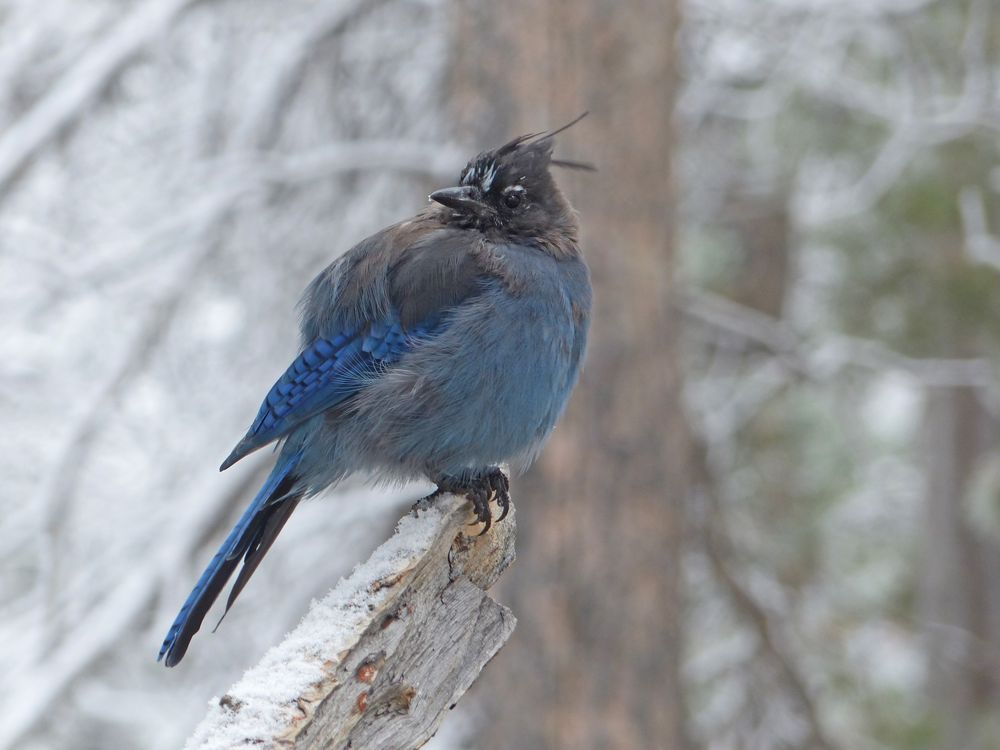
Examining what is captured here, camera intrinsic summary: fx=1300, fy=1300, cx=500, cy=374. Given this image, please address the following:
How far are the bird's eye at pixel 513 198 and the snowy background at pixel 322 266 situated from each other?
1.72 m

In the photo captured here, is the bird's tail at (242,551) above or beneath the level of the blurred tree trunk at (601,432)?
above

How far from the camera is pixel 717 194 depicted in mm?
7695

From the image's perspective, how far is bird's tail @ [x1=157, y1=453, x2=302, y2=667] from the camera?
223 centimetres

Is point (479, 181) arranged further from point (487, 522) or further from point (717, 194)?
point (717, 194)

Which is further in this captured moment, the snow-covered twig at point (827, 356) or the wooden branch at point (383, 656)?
the snow-covered twig at point (827, 356)

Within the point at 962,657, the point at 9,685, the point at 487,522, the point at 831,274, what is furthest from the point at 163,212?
the point at 962,657

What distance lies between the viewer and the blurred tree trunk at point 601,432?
4.86m

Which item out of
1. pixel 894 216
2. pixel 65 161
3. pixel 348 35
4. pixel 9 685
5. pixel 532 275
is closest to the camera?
pixel 532 275

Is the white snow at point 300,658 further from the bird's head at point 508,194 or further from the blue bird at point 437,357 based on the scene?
the bird's head at point 508,194

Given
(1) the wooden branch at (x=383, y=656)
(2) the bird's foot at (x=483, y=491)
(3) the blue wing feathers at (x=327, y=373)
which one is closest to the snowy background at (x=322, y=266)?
(3) the blue wing feathers at (x=327, y=373)

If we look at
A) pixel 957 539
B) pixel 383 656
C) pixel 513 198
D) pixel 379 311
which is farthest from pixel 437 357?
pixel 957 539

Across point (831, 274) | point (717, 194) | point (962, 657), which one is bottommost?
point (962, 657)

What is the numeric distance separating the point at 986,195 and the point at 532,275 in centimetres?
479

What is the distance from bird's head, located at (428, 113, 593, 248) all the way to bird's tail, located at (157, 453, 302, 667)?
2.25 feet
